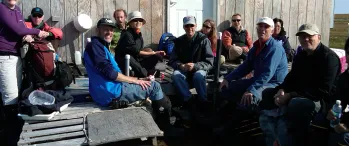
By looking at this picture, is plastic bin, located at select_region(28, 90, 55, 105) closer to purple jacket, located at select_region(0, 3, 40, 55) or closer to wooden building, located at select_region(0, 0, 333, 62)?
purple jacket, located at select_region(0, 3, 40, 55)

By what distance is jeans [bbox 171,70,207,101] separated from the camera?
471cm

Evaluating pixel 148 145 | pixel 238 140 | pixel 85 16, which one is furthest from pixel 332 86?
pixel 85 16

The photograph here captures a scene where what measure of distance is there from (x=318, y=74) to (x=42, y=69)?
10.1ft

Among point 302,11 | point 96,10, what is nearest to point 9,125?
point 96,10

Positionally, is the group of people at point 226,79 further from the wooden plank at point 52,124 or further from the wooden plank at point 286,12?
the wooden plank at point 286,12

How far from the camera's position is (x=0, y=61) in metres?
4.14

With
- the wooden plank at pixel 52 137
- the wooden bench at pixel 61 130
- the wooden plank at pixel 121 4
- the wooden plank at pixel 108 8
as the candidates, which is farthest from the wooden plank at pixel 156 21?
the wooden plank at pixel 52 137

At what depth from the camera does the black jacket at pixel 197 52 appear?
4.91 meters

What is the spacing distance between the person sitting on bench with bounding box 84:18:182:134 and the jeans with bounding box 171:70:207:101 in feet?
2.55

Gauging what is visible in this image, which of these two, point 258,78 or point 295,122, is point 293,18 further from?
point 295,122

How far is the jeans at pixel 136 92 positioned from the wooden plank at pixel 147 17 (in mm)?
2898

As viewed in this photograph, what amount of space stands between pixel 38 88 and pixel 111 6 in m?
2.70

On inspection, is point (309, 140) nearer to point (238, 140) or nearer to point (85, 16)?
point (238, 140)

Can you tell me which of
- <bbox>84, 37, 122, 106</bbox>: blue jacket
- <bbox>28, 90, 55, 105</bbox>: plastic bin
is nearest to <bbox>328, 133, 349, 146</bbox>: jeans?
<bbox>84, 37, 122, 106</bbox>: blue jacket
